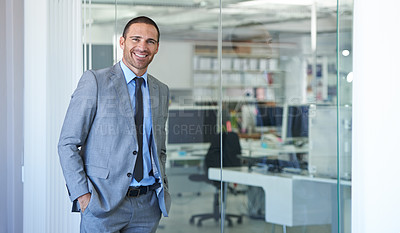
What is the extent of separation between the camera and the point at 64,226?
3.30 metres

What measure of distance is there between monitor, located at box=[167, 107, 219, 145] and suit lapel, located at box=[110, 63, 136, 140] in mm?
2689

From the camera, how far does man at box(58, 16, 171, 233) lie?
2197 mm

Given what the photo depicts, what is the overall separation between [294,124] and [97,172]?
5143mm

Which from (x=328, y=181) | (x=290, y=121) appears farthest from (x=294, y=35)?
(x=328, y=181)

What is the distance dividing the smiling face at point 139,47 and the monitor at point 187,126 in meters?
2.66

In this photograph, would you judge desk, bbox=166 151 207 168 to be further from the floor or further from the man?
the man

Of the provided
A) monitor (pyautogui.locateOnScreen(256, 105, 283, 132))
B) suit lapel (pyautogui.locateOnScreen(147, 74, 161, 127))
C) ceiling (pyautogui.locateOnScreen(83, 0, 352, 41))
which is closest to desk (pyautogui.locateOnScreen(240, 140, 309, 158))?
monitor (pyautogui.locateOnScreen(256, 105, 283, 132))

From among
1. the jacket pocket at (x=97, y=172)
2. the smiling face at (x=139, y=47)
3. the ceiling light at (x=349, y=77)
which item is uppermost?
the smiling face at (x=139, y=47)

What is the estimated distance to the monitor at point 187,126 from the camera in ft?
16.6
